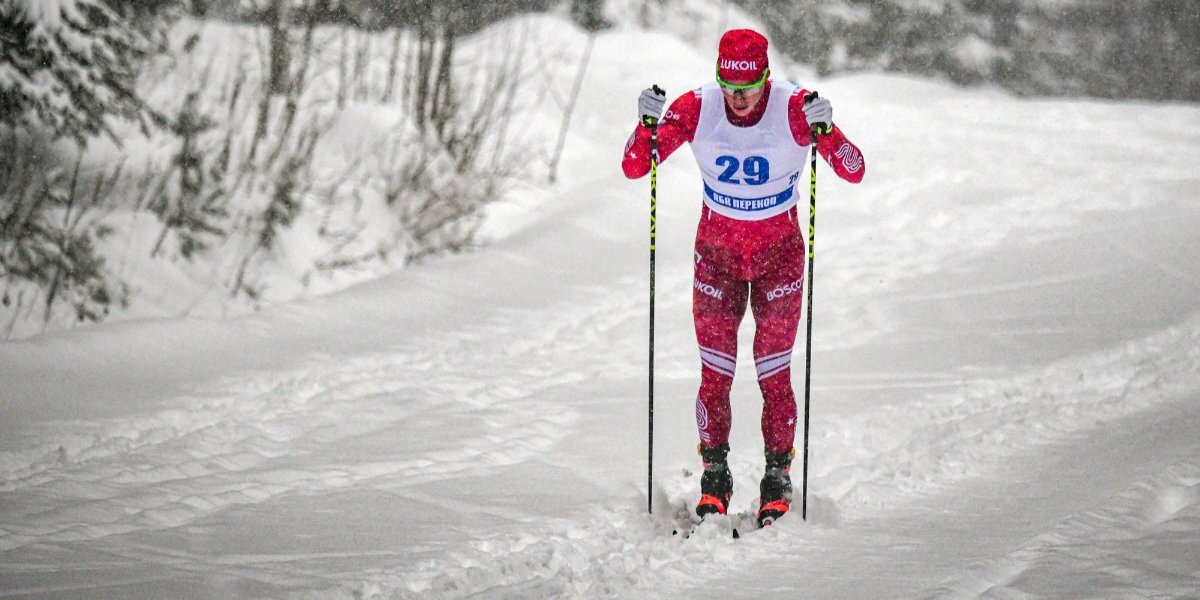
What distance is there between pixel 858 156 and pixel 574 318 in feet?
14.0

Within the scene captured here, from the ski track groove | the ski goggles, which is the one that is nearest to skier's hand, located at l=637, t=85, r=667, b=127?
the ski goggles

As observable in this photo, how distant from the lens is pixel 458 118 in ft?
38.3

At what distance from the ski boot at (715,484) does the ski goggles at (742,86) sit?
1549mm

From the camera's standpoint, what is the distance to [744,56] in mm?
4207

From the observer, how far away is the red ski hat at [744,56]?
4207 mm

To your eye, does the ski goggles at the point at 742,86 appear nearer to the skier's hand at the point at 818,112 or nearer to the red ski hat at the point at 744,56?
the red ski hat at the point at 744,56

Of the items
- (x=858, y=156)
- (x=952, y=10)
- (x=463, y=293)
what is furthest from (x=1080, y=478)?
(x=952, y=10)

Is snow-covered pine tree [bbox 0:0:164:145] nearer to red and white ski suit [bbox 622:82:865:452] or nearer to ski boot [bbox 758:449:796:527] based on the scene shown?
red and white ski suit [bbox 622:82:865:452]

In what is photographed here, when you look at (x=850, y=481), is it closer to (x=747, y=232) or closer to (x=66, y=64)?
(x=747, y=232)

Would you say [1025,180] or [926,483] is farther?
[1025,180]

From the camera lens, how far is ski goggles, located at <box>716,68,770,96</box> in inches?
167

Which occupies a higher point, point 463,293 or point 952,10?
point 952,10

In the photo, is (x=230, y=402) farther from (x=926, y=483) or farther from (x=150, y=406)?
(x=926, y=483)

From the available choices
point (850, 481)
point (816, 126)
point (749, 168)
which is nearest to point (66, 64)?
point (749, 168)
